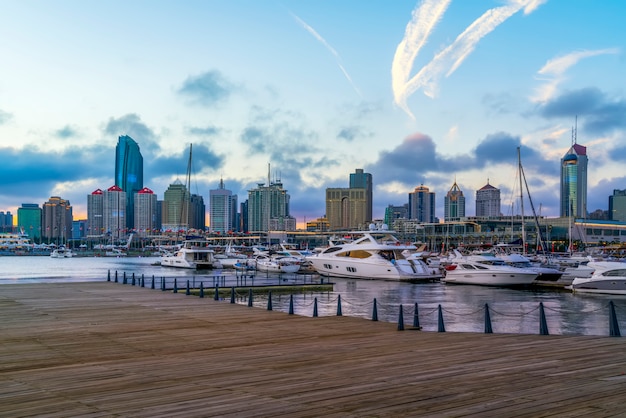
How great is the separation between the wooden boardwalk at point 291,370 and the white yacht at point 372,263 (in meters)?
44.8

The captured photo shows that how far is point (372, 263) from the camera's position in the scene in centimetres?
6544

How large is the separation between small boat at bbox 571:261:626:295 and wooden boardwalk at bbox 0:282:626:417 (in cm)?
3467

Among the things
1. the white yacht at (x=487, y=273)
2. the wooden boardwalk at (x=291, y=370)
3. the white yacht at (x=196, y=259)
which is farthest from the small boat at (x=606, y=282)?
the white yacht at (x=196, y=259)

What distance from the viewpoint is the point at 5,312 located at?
22.2 metres

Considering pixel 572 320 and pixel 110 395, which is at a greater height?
pixel 110 395

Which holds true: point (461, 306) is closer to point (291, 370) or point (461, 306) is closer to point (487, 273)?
point (487, 273)

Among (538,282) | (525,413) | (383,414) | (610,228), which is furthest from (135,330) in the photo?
(610,228)

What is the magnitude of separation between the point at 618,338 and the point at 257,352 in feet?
32.7

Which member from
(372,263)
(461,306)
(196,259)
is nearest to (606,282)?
(461,306)

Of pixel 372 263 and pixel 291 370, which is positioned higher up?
pixel 291 370

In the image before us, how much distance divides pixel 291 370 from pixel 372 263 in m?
54.5

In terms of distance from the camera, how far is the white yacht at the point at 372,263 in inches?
2525

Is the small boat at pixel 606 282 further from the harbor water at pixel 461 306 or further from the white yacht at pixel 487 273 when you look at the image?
the white yacht at pixel 487 273

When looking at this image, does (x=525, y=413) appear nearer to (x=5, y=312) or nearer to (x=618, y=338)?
(x=618, y=338)
